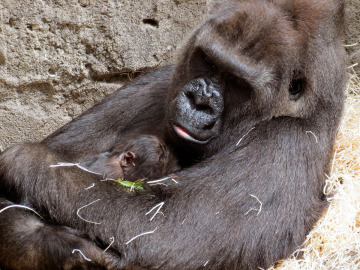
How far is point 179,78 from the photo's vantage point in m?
3.96

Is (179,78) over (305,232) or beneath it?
over

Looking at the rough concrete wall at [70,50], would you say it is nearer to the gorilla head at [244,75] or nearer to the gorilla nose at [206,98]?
the gorilla head at [244,75]

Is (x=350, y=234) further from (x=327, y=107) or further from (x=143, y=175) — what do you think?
(x=143, y=175)

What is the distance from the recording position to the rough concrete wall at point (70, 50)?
15.5 ft

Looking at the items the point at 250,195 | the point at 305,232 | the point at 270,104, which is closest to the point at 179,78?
the point at 270,104

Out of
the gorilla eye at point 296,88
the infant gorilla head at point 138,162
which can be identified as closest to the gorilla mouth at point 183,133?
the infant gorilla head at point 138,162

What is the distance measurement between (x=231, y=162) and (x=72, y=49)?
1917mm

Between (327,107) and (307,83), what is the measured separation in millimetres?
210

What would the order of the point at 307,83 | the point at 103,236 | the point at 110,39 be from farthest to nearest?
1. the point at 110,39
2. the point at 307,83
3. the point at 103,236

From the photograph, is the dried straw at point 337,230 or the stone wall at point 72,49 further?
the stone wall at point 72,49

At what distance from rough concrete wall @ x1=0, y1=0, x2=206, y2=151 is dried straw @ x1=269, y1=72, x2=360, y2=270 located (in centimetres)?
179

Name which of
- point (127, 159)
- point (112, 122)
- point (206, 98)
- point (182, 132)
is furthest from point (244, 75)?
point (112, 122)

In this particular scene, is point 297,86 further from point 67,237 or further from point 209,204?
point 67,237

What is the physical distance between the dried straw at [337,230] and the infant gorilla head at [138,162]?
3.01 feet
